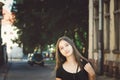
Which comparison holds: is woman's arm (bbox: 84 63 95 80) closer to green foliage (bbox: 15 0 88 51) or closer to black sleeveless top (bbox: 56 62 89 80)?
black sleeveless top (bbox: 56 62 89 80)

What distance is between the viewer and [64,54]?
6.08 metres

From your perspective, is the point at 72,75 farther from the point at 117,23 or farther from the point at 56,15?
the point at 56,15

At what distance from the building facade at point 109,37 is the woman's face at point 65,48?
19424mm

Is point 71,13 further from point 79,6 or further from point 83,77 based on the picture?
point 83,77

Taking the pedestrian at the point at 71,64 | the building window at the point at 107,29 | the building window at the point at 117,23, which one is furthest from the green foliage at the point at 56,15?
the pedestrian at the point at 71,64

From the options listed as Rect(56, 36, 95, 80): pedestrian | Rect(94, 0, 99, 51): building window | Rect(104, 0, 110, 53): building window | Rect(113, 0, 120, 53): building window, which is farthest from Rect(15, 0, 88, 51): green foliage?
Rect(56, 36, 95, 80): pedestrian

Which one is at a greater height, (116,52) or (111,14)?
(111,14)

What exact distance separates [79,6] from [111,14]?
1083cm

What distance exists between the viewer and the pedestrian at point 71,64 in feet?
19.9

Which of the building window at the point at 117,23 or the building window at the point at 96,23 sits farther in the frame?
the building window at the point at 96,23

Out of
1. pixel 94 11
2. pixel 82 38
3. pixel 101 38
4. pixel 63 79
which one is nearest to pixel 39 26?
pixel 82 38

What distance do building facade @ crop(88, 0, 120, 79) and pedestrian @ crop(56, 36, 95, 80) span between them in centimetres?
1937

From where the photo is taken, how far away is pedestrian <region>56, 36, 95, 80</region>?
19.9 feet

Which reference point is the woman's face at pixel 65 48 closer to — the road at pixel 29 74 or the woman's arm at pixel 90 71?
the woman's arm at pixel 90 71
